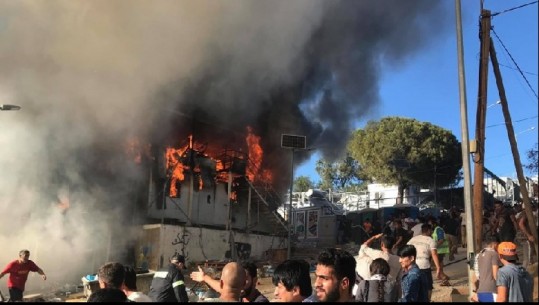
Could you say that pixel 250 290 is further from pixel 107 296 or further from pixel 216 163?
pixel 216 163

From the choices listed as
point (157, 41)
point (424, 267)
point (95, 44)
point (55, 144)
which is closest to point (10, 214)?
point (55, 144)

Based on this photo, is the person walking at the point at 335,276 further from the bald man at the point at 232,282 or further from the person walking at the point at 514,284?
the person walking at the point at 514,284

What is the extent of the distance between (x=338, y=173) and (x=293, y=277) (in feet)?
144

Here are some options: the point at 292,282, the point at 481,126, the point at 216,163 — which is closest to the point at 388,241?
the point at 292,282

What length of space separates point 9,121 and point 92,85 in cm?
345

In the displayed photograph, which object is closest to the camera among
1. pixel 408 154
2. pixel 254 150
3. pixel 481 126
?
pixel 481 126

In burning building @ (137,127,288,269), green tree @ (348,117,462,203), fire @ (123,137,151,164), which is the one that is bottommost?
burning building @ (137,127,288,269)

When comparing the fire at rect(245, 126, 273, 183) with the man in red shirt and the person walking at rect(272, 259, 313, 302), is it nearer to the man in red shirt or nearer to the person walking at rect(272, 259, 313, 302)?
the man in red shirt

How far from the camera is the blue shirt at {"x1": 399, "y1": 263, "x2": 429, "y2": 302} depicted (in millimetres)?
4844

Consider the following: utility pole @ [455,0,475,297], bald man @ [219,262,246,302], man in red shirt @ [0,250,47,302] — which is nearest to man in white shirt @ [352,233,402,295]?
bald man @ [219,262,246,302]

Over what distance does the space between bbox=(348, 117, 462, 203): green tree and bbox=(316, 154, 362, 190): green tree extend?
8537mm

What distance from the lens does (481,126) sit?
9.80m

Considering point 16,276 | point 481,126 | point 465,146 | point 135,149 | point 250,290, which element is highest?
point 135,149

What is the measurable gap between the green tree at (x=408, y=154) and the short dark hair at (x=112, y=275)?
2999 centimetres
